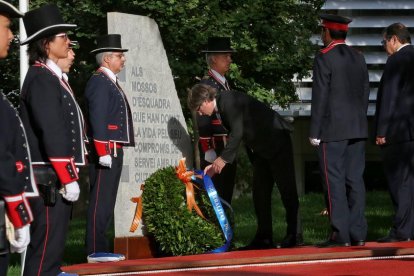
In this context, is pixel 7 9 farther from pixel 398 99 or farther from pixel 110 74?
pixel 398 99

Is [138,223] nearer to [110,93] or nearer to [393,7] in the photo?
[110,93]

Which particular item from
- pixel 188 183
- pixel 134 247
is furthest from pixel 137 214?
pixel 188 183

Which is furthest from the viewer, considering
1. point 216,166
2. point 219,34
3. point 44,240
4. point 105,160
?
point 219,34

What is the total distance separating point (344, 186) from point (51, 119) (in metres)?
4.09

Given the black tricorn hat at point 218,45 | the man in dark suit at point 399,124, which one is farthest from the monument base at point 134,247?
the man in dark suit at point 399,124

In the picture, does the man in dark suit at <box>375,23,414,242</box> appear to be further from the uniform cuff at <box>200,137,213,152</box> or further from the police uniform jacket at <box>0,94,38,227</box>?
the police uniform jacket at <box>0,94,38,227</box>

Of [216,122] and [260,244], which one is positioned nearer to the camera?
[260,244]

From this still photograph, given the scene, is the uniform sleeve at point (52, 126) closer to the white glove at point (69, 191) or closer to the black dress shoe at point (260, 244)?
the white glove at point (69, 191)

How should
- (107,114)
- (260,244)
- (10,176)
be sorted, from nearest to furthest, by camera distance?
1. (10,176)
2. (107,114)
3. (260,244)

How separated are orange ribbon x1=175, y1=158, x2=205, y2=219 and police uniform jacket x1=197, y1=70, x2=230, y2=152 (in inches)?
13.1

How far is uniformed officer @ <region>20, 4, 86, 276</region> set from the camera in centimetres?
801

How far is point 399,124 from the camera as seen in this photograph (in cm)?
1220

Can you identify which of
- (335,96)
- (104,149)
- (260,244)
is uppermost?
(335,96)

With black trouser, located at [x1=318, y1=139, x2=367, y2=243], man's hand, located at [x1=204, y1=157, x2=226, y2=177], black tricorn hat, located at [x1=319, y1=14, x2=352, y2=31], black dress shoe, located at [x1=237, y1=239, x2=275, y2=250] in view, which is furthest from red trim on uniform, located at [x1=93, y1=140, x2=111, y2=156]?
black tricorn hat, located at [x1=319, y1=14, x2=352, y2=31]
